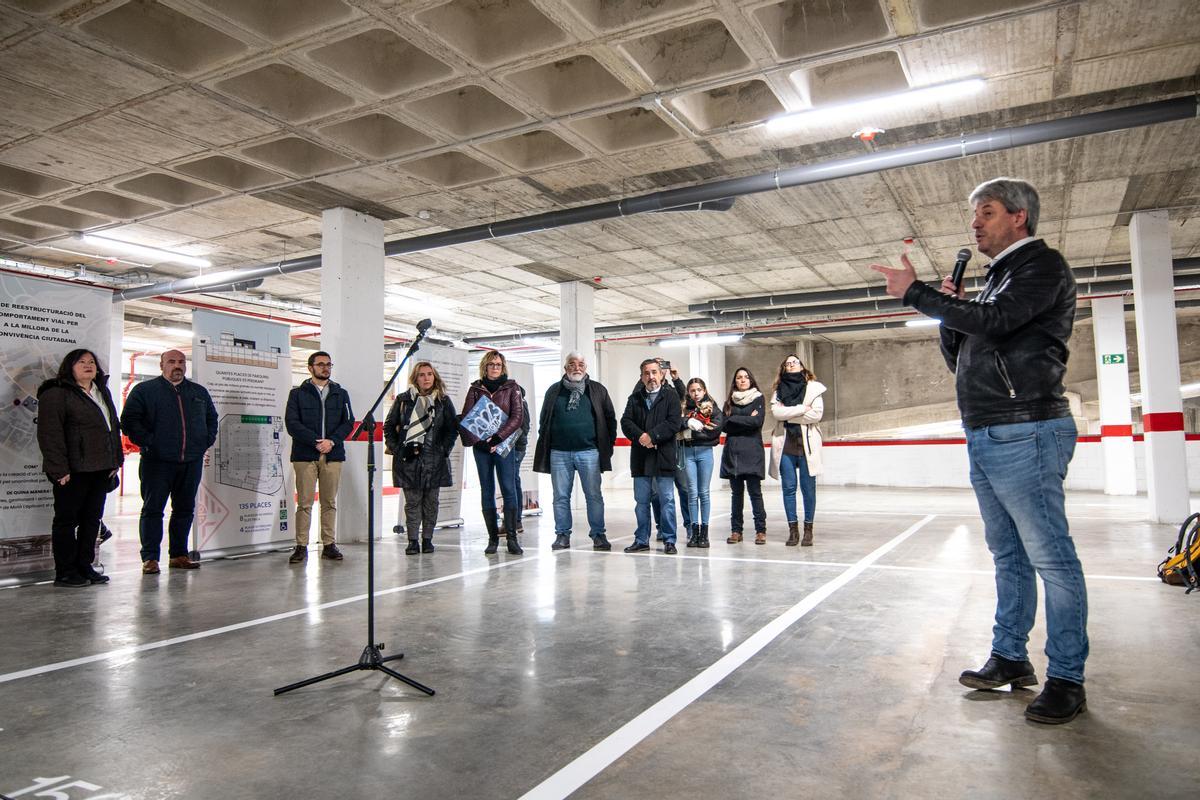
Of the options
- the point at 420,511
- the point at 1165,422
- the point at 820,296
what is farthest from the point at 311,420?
the point at 820,296

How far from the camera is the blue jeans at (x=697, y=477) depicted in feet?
22.4

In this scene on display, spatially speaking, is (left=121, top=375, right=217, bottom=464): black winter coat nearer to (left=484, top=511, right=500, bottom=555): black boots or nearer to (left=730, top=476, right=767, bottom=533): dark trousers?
(left=484, top=511, right=500, bottom=555): black boots

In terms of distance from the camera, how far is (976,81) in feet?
18.8

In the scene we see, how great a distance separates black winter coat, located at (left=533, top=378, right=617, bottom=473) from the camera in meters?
6.51

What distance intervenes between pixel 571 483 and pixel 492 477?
0.69m

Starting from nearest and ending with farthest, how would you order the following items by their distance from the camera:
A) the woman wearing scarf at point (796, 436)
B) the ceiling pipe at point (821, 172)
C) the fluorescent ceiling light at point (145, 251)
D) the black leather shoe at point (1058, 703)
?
the black leather shoe at point (1058, 703) → the ceiling pipe at point (821, 172) → the woman wearing scarf at point (796, 436) → the fluorescent ceiling light at point (145, 251)

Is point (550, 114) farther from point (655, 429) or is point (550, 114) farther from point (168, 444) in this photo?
point (168, 444)

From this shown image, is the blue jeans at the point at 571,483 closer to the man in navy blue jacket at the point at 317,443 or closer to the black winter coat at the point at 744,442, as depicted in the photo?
the black winter coat at the point at 744,442

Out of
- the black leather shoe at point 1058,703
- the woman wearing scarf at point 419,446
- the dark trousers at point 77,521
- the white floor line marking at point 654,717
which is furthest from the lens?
the woman wearing scarf at point 419,446

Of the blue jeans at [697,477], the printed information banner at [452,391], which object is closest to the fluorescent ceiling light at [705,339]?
the printed information banner at [452,391]

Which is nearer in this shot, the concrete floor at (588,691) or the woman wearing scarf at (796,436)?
the concrete floor at (588,691)

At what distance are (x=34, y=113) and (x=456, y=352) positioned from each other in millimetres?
4420

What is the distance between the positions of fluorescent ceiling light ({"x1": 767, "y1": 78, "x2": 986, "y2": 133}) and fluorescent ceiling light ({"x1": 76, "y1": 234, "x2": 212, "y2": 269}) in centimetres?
842

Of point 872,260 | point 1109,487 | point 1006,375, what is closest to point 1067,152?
point 872,260
